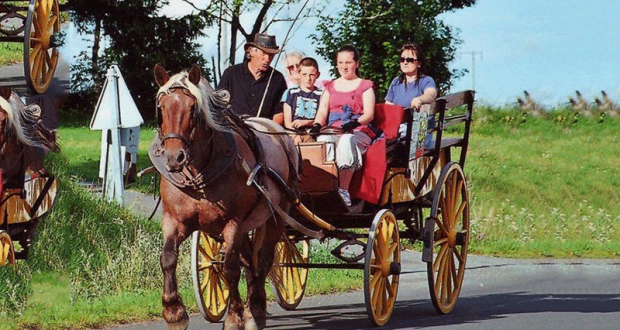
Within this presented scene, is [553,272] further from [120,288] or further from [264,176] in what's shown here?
[264,176]

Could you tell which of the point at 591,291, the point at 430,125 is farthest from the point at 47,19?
the point at 591,291

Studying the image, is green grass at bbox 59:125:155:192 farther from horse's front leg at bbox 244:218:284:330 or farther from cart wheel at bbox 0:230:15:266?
cart wheel at bbox 0:230:15:266

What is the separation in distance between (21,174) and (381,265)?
4.27m

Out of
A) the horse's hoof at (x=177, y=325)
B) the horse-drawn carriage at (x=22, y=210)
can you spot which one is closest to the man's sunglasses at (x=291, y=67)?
the horse's hoof at (x=177, y=325)

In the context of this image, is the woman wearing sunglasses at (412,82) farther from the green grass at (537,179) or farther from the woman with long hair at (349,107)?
the green grass at (537,179)

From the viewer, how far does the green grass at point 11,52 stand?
11555 mm

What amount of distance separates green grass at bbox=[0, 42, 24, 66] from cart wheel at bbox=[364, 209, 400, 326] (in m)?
3.25

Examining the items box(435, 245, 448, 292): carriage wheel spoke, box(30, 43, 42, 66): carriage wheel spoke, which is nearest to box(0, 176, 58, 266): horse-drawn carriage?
box(30, 43, 42, 66): carriage wheel spoke

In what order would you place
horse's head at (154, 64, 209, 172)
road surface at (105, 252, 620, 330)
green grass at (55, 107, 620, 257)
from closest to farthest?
horse's head at (154, 64, 209, 172), road surface at (105, 252, 620, 330), green grass at (55, 107, 620, 257)

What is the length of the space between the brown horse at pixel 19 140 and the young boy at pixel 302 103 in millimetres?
3934

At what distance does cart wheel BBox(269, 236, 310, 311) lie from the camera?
36.1ft

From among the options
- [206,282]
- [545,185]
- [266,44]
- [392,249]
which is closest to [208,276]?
[206,282]

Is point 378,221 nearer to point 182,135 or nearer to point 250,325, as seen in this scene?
point 250,325

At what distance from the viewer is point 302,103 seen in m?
10.3
